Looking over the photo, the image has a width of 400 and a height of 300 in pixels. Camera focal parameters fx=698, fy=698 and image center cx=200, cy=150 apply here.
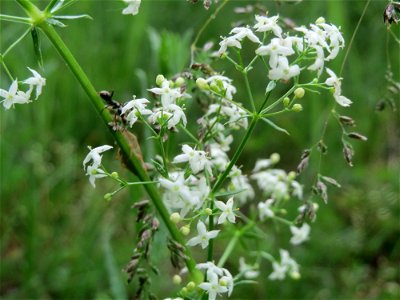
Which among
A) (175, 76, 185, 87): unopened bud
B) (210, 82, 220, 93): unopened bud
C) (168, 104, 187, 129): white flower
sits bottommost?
(168, 104, 187, 129): white flower

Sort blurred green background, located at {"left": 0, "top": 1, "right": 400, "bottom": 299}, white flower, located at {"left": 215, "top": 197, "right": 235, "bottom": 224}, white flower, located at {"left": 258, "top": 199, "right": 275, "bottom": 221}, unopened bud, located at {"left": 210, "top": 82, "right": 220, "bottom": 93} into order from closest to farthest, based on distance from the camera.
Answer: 1. white flower, located at {"left": 215, "top": 197, "right": 235, "bottom": 224}
2. unopened bud, located at {"left": 210, "top": 82, "right": 220, "bottom": 93}
3. white flower, located at {"left": 258, "top": 199, "right": 275, "bottom": 221}
4. blurred green background, located at {"left": 0, "top": 1, "right": 400, "bottom": 299}

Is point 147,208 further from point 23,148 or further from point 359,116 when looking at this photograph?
point 359,116

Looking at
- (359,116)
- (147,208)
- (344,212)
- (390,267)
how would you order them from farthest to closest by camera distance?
(359,116) < (344,212) < (390,267) < (147,208)

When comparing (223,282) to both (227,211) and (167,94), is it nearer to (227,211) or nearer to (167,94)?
(227,211)

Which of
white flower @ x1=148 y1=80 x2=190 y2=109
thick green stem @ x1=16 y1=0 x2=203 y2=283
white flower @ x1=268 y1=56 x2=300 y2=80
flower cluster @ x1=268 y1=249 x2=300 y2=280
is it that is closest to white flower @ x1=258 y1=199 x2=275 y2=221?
flower cluster @ x1=268 y1=249 x2=300 y2=280

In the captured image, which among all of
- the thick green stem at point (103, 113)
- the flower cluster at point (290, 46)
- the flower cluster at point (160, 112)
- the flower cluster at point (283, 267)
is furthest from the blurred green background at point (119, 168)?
the flower cluster at point (290, 46)

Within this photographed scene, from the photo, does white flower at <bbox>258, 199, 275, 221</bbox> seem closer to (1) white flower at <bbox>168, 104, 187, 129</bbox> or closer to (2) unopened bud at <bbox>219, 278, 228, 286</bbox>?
(2) unopened bud at <bbox>219, 278, 228, 286</bbox>

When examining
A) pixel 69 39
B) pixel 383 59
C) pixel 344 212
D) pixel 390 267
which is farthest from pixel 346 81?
pixel 69 39
